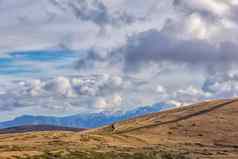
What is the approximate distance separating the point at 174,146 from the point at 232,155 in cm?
2274

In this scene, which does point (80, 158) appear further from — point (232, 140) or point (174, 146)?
point (232, 140)

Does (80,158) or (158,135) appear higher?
(158,135)

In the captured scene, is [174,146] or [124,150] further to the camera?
[174,146]

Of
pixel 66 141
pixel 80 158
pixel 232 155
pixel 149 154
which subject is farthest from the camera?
pixel 66 141

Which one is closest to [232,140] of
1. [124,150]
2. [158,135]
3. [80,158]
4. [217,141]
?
[217,141]

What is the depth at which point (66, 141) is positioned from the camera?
15338 cm

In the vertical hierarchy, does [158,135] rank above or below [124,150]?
above

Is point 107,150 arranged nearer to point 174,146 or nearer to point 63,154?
point 63,154

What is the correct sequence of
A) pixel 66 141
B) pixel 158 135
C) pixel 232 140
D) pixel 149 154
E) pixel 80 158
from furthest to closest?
pixel 158 135 → pixel 232 140 → pixel 66 141 → pixel 149 154 → pixel 80 158

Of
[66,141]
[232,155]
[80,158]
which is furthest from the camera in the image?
[66,141]

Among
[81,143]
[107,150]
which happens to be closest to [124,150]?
[107,150]

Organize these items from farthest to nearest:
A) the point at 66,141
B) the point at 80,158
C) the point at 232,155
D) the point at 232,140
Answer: the point at 232,140
the point at 66,141
the point at 232,155
the point at 80,158

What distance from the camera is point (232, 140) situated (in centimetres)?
18300

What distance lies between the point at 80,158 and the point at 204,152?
45887mm
